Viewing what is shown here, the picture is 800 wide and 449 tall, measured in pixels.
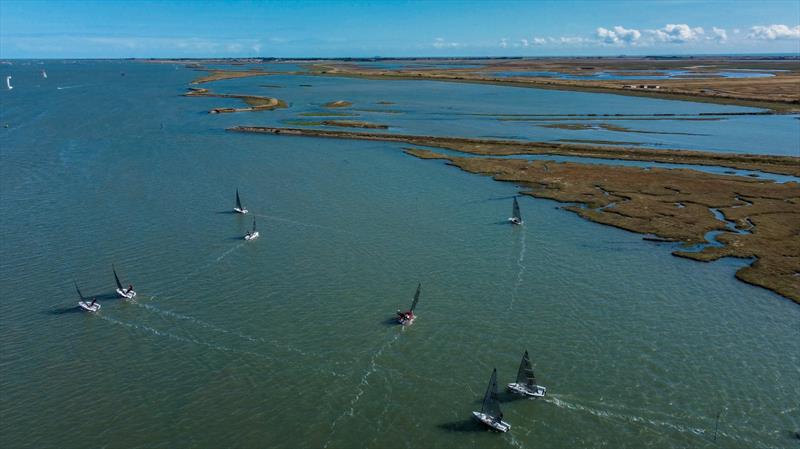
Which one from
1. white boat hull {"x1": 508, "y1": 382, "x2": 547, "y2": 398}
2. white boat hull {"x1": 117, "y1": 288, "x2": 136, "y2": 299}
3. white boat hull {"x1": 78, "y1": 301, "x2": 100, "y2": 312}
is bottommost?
white boat hull {"x1": 508, "y1": 382, "x2": 547, "y2": 398}

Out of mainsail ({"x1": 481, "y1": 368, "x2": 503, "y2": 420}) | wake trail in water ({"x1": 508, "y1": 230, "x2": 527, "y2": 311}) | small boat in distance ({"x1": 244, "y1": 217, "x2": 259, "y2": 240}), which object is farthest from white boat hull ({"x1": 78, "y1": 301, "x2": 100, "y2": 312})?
wake trail in water ({"x1": 508, "y1": 230, "x2": 527, "y2": 311})

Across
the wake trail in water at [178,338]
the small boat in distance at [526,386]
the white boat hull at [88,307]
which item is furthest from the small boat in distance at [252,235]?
the small boat in distance at [526,386]

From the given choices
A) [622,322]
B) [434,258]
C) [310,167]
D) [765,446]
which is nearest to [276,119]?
[310,167]

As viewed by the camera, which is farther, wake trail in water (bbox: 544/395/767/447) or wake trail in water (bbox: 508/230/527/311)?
wake trail in water (bbox: 508/230/527/311)

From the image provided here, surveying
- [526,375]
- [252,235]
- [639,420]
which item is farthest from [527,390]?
[252,235]

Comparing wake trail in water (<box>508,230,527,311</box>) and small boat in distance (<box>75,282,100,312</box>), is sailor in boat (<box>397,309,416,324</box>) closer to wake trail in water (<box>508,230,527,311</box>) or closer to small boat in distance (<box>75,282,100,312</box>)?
wake trail in water (<box>508,230,527,311</box>)

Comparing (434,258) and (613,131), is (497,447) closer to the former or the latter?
(434,258)
